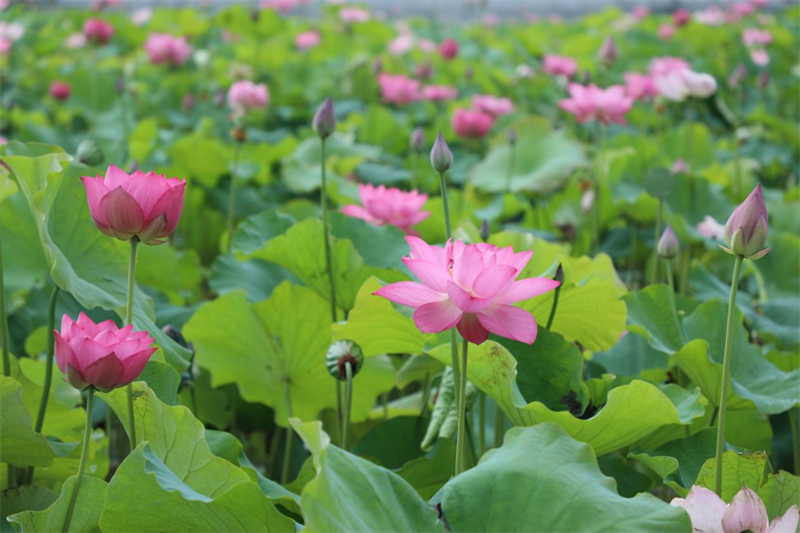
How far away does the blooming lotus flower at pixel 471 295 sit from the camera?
0.68 metres

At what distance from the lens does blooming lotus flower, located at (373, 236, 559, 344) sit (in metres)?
0.68

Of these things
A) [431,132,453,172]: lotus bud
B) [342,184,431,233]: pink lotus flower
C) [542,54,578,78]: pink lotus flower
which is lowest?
[542,54,578,78]: pink lotus flower

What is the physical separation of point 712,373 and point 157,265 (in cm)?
82

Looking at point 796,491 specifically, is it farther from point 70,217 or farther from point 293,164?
point 293,164

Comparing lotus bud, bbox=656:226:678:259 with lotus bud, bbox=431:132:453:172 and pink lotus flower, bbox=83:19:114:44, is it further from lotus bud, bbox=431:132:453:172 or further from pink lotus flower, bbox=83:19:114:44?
pink lotus flower, bbox=83:19:114:44

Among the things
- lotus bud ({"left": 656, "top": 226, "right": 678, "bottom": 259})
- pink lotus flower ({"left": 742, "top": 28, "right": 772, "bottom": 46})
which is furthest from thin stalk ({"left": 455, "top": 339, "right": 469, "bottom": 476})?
pink lotus flower ({"left": 742, "top": 28, "right": 772, "bottom": 46})

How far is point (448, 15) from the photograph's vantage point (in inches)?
417

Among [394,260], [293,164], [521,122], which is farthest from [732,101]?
[394,260]

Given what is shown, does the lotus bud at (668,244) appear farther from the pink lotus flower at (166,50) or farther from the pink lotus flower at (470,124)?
the pink lotus flower at (166,50)

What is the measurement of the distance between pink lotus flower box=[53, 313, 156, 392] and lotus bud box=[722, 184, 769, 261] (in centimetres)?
45

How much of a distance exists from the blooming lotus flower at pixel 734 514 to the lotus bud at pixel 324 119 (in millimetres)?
597

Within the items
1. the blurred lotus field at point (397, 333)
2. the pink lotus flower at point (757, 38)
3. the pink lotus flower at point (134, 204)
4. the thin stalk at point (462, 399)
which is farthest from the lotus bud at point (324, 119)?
the pink lotus flower at point (757, 38)

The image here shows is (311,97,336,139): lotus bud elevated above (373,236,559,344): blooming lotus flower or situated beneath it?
situated beneath

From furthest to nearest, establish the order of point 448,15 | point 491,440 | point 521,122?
point 448,15, point 521,122, point 491,440
